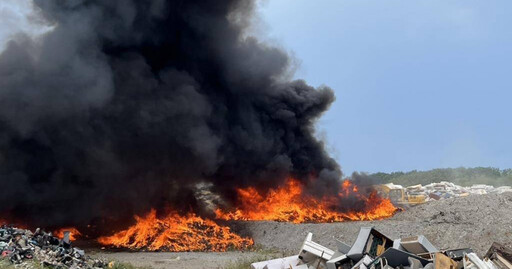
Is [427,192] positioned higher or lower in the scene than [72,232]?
higher

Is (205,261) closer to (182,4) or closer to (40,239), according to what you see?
(40,239)

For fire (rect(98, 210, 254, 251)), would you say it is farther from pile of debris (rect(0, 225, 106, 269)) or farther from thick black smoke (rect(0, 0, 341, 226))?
pile of debris (rect(0, 225, 106, 269))

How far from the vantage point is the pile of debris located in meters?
12.4

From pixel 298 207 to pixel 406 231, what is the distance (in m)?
8.49

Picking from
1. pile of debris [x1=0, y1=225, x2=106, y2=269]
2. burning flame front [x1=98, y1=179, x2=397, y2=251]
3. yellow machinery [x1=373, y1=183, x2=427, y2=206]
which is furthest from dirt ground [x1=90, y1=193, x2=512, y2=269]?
yellow machinery [x1=373, y1=183, x2=427, y2=206]

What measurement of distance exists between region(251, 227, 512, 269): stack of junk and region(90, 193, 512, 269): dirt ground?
534 cm

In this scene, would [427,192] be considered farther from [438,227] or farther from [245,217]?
[245,217]

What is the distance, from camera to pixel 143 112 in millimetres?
24953

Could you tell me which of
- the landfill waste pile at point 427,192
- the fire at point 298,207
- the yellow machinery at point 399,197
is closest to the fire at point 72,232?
the fire at point 298,207

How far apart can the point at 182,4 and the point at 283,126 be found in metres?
11.1

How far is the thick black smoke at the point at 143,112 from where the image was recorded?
21.9 m

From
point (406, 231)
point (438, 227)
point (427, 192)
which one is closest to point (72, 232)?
point (406, 231)

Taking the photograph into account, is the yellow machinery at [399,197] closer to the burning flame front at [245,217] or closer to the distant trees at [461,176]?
the burning flame front at [245,217]

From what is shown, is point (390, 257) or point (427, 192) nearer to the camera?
point (390, 257)
